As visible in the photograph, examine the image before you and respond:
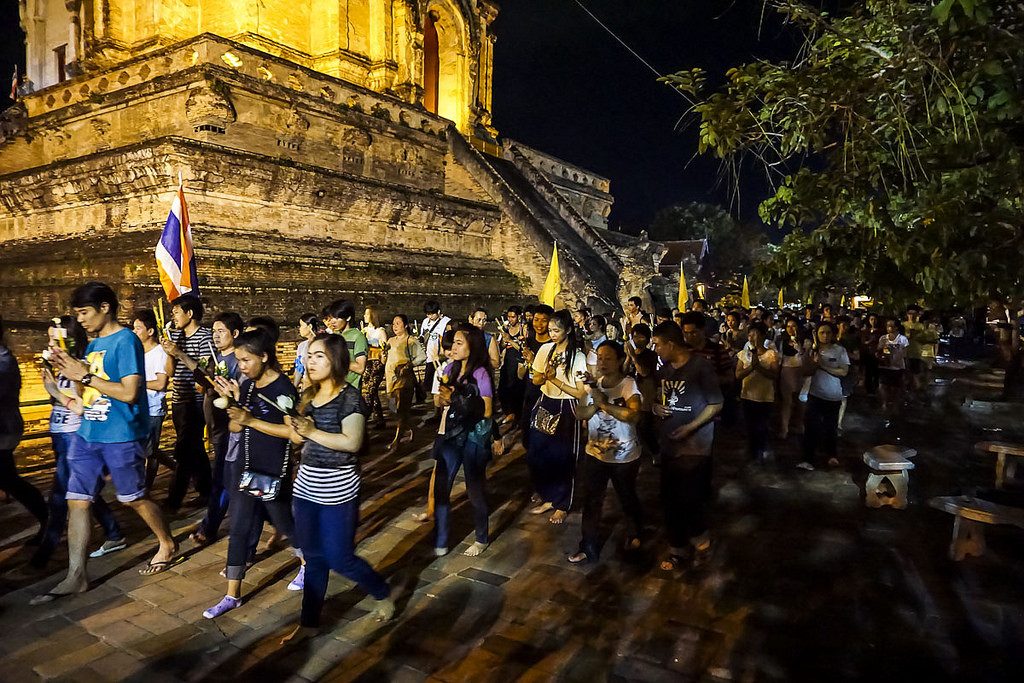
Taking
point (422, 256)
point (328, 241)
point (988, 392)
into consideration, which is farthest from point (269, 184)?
point (988, 392)

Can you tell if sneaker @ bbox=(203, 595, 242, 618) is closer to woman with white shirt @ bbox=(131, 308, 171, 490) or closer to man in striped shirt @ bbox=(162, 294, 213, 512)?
woman with white shirt @ bbox=(131, 308, 171, 490)

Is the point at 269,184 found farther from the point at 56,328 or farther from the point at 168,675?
the point at 168,675

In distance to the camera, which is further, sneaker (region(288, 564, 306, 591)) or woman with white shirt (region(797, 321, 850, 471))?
woman with white shirt (region(797, 321, 850, 471))

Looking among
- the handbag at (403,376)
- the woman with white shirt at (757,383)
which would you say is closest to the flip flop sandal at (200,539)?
the handbag at (403,376)

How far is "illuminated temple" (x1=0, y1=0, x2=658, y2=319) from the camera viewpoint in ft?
38.5

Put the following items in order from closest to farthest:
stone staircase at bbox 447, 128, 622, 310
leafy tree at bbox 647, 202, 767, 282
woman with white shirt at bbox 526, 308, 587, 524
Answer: woman with white shirt at bbox 526, 308, 587, 524 < stone staircase at bbox 447, 128, 622, 310 < leafy tree at bbox 647, 202, 767, 282

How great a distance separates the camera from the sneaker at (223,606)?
3729mm

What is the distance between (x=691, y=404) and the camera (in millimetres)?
4551

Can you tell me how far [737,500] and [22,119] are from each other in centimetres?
2122

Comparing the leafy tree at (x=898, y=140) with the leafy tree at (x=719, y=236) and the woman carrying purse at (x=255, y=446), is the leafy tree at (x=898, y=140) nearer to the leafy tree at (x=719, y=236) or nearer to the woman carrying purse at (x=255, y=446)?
the woman carrying purse at (x=255, y=446)

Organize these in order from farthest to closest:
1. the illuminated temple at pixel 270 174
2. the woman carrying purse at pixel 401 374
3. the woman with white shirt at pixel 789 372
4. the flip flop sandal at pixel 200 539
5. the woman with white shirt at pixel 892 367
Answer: the illuminated temple at pixel 270 174
the woman with white shirt at pixel 892 367
the woman with white shirt at pixel 789 372
the woman carrying purse at pixel 401 374
the flip flop sandal at pixel 200 539

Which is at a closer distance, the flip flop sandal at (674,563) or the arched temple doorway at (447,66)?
the flip flop sandal at (674,563)

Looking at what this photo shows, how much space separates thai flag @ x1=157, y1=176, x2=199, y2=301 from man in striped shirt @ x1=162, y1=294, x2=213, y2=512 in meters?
1.77

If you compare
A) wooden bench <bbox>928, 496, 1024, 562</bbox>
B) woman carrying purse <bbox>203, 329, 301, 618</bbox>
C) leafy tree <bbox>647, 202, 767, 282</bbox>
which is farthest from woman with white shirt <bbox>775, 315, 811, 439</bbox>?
leafy tree <bbox>647, 202, 767, 282</bbox>
